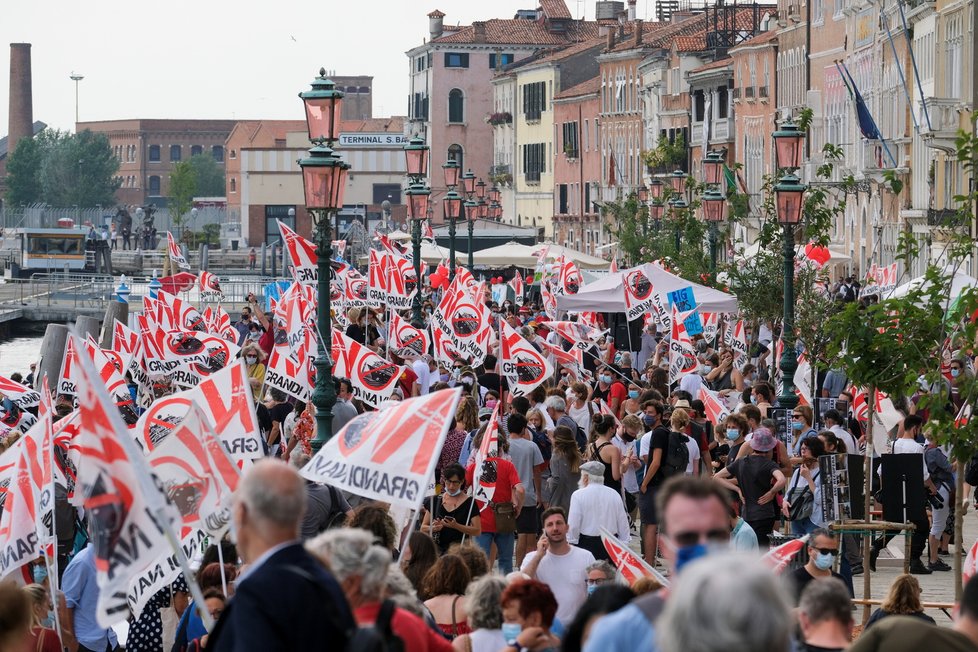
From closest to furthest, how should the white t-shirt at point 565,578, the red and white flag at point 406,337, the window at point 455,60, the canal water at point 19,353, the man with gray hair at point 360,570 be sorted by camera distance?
1. the man with gray hair at point 360,570
2. the white t-shirt at point 565,578
3. the red and white flag at point 406,337
4. the canal water at point 19,353
5. the window at point 455,60

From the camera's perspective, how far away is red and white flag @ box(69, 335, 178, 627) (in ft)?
21.1

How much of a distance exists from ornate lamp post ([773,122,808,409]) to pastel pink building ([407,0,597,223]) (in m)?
92.4

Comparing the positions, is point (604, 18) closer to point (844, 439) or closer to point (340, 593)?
point (844, 439)

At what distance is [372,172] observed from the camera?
132 metres

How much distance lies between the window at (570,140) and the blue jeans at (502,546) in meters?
85.9

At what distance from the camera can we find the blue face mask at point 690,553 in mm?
4590

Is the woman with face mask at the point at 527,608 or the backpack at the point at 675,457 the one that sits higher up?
the woman with face mask at the point at 527,608

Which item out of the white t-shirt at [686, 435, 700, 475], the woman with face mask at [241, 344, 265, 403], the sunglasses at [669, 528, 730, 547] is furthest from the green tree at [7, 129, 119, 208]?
the sunglasses at [669, 528, 730, 547]

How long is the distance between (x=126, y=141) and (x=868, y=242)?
138482 mm

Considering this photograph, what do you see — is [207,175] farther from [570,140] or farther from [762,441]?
[762,441]

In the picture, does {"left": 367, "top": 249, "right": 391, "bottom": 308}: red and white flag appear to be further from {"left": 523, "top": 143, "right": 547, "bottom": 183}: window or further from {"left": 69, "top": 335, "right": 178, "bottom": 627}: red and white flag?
{"left": 523, "top": 143, "right": 547, "bottom": 183}: window

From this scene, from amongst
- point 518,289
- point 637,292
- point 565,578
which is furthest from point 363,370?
point 518,289

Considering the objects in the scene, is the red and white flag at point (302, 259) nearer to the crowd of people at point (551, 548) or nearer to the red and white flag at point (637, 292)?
the crowd of people at point (551, 548)

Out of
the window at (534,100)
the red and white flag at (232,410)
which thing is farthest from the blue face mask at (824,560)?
the window at (534,100)
